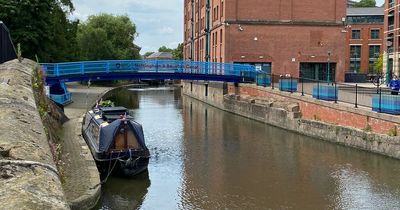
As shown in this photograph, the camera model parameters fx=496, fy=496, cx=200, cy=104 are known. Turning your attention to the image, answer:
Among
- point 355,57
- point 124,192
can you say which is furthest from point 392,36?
point 124,192

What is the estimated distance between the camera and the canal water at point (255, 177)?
12555 mm

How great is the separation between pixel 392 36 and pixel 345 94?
121ft

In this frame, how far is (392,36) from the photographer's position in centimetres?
5688

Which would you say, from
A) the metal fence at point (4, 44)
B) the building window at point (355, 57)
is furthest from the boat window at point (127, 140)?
the building window at point (355, 57)

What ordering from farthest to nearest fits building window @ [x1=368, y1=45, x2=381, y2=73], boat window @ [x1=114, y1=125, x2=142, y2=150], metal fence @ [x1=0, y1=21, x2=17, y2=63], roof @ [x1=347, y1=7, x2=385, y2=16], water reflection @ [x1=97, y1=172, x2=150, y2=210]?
roof @ [x1=347, y1=7, x2=385, y2=16] → building window @ [x1=368, y1=45, x2=381, y2=73] → metal fence @ [x1=0, y1=21, x2=17, y2=63] → boat window @ [x1=114, y1=125, x2=142, y2=150] → water reflection @ [x1=97, y1=172, x2=150, y2=210]

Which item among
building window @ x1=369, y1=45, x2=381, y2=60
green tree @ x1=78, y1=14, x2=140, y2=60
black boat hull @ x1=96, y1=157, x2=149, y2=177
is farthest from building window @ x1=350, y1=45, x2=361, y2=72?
black boat hull @ x1=96, y1=157, x2=149, y2=177

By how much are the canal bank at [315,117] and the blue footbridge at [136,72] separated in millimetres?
1487

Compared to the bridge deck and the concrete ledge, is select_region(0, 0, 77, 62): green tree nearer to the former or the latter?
the bridge deck

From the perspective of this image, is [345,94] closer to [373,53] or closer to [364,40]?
[364,40]

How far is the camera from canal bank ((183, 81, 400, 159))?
60.4 feet

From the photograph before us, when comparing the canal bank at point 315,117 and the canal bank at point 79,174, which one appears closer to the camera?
the canal bank at point 79,174

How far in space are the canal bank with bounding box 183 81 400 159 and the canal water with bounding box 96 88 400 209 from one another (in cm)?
52

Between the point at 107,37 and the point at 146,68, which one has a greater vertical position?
the point at 107,37

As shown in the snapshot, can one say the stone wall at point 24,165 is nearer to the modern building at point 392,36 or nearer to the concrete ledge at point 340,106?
the concrete ledge at point 340,106
